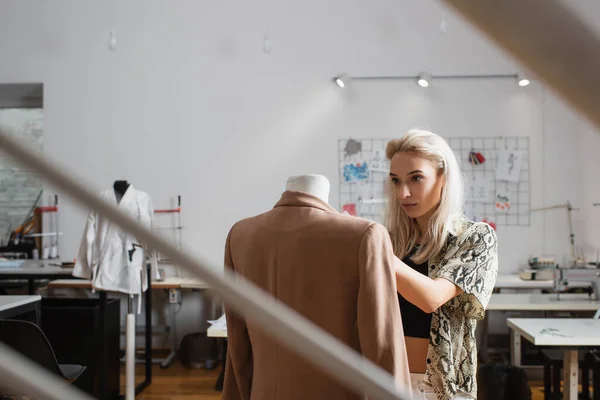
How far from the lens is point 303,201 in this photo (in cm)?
148

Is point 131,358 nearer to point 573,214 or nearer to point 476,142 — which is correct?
point 476,142

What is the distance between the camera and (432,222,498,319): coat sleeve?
5.21ft

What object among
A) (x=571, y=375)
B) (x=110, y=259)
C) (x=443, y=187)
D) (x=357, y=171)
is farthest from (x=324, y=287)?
(x=357, y=171)

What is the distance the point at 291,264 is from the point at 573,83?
127 centimetres

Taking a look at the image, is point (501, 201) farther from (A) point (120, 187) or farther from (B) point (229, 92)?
(A) point (120, 187)

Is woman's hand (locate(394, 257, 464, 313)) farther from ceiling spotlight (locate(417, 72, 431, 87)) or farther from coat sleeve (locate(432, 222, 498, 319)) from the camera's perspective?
ceiling spotlight (locate(417, 72, 431, 87))

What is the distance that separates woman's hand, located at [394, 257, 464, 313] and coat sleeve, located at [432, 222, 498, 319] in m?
0.06

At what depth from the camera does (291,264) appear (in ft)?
4.67

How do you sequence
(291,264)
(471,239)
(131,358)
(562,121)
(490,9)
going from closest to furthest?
(490,9)
(291,264)
(471,239)
(131,358)
(562,121)

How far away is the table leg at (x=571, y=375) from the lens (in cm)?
328

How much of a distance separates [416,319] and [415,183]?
38 centimetres

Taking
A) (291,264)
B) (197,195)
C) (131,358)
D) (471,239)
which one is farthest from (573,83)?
(197,195)

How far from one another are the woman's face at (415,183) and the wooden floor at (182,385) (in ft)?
10.9

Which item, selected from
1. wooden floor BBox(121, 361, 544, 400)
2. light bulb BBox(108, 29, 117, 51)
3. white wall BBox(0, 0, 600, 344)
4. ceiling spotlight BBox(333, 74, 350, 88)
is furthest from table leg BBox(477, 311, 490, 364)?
light bulb BBox(108, 29, 117, 51)
